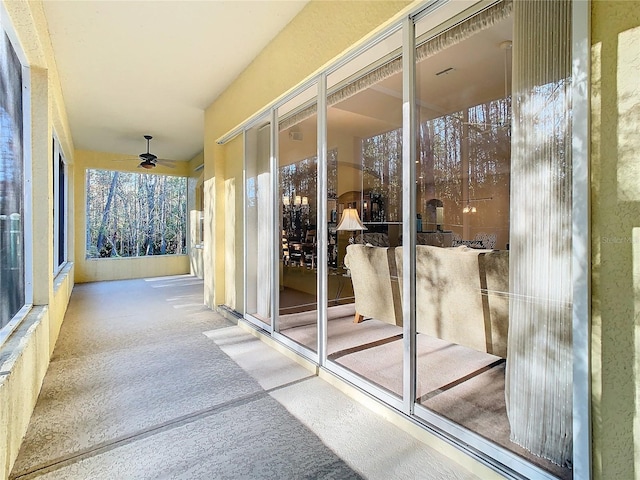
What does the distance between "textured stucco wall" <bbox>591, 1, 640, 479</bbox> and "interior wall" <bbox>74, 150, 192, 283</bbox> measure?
7817 mm

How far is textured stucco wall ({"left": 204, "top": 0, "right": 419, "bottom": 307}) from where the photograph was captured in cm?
234

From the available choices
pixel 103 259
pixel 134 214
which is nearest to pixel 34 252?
pixel 103 259

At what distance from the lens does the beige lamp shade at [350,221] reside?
10.2ft

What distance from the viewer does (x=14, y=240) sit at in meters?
2.39

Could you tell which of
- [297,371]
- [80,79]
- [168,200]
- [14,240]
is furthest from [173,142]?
[297,371]

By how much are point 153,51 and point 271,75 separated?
4.38 ft

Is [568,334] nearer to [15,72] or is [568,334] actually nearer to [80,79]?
[15,72]

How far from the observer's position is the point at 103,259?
832cm

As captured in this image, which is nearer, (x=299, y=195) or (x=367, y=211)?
(x=367, y=211)

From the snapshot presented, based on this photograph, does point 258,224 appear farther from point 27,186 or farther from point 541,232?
point 541,232

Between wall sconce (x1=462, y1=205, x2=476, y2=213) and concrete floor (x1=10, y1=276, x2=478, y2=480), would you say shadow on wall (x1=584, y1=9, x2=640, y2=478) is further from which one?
wall sconce (x1=462, y1=205, x2=476, y2=213)

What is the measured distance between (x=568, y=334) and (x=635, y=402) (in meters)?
0.30

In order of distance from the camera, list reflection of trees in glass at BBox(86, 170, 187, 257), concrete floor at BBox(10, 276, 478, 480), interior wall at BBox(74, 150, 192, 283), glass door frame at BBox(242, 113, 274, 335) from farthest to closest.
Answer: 1. reflection of trees in glass at BBox(86, 170, 187, 257)
2. interior wall at BBox(74, 150, 192, 283)
3. glass door frame at BBox(242, 113, 274, 335)
4. concrete floor at BBox(10, 276, 478, 480)

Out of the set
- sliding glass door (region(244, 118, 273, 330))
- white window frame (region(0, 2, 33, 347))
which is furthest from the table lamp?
white window frame (region(0, 2, 33, 347))
